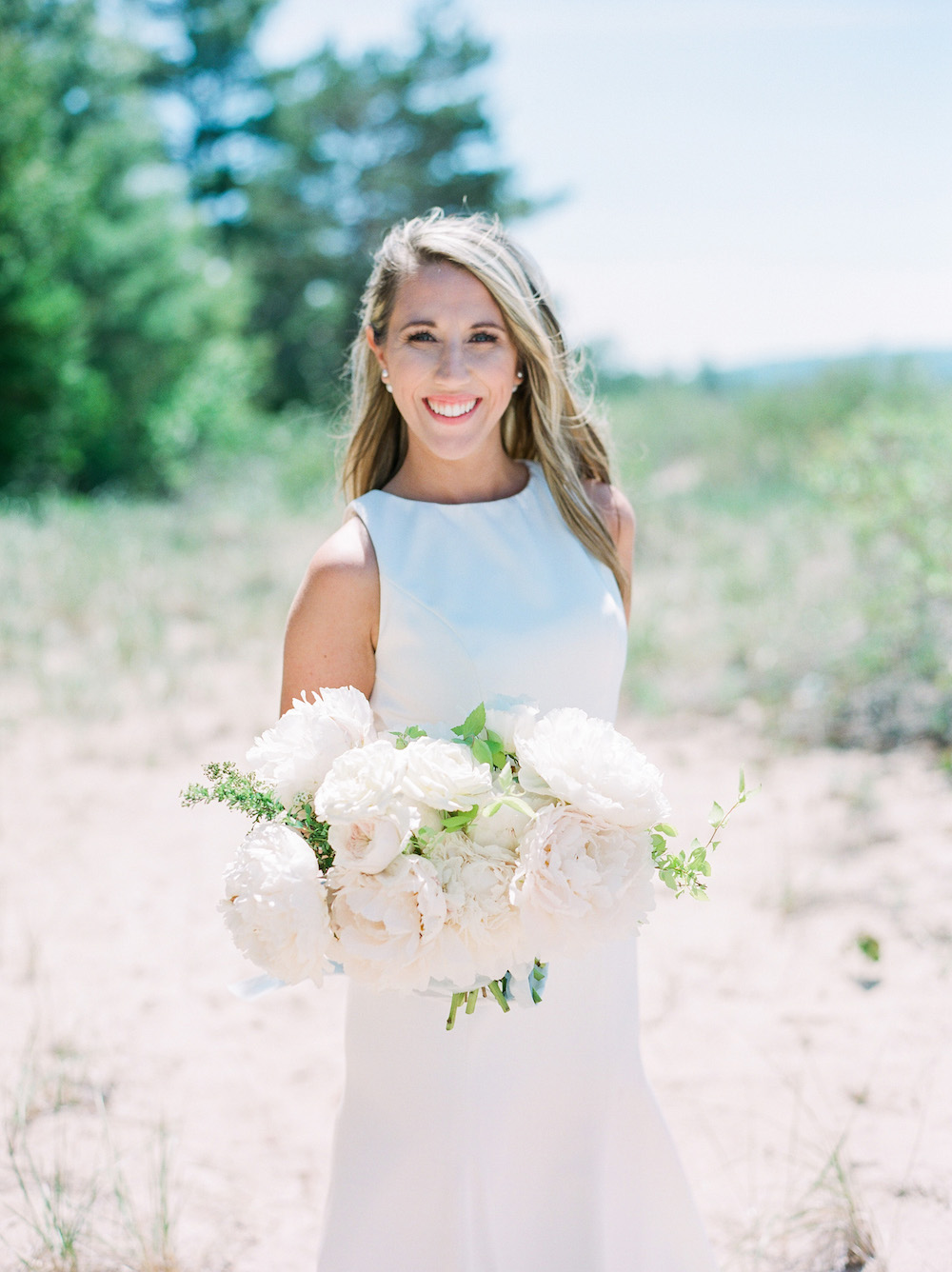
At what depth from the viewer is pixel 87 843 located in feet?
16.7

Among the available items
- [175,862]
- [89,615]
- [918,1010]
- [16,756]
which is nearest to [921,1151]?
[918,1010]

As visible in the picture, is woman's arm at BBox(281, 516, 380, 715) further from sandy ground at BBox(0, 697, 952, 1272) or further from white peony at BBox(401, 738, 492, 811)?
sandy ground at BBox(0, 697, 952, 1272)

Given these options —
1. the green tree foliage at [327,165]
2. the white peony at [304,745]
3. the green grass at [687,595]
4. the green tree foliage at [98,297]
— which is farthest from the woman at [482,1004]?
the green tree foliage at [327,165]

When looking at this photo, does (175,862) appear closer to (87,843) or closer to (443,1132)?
(87,843)

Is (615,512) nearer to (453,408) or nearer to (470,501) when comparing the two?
(470,501)

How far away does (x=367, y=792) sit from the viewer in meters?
1.40

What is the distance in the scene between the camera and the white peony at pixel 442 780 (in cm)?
141

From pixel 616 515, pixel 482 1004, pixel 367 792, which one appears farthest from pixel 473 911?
pixel 616 515

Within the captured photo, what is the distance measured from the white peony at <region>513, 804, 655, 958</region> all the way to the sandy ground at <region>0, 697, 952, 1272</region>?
1.42 m

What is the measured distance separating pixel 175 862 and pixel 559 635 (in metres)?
3.50

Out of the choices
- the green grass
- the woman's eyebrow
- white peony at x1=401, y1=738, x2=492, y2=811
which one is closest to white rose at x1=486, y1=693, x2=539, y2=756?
white peony at x1=401, y1=738, x2=492, y2=811

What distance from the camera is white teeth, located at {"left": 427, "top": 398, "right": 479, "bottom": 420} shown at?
2.17m

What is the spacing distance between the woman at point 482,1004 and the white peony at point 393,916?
0.60 metres

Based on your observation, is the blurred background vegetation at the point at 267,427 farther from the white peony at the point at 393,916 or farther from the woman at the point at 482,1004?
the white peony at the point at 393,916
